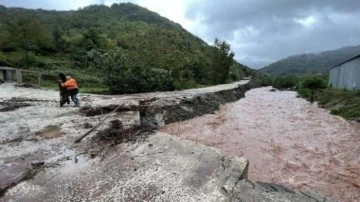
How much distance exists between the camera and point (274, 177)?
31.4 ft

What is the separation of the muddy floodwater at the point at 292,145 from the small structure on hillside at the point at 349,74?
43.7 feet

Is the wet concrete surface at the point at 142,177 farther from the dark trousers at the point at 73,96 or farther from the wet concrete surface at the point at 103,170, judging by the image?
the dark trousers at the point at 73,96

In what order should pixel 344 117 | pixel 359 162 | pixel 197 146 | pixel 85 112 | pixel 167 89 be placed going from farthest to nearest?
pixel 167 89 < pixel 344 117 < pixel 85 112 < pixel 359 162 < pixel 197 146

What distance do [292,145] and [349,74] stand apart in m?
25.6

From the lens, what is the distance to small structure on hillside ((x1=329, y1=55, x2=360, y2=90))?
106 feet

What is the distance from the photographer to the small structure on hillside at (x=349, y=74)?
106 ft

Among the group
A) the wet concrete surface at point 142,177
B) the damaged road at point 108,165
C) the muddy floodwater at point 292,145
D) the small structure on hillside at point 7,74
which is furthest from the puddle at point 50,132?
the small structure on hillside at point 7,74

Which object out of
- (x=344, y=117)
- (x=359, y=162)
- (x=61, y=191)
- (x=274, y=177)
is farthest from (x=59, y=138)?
(x=344, y=117)

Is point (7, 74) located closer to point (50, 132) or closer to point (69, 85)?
point (69, 85)

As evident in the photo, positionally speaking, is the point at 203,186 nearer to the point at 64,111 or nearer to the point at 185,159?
the point at 185,159

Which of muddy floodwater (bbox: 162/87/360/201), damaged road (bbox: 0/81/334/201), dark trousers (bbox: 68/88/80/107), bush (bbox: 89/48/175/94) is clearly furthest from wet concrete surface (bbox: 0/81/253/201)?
bush (bbox: 89/48/175/94)

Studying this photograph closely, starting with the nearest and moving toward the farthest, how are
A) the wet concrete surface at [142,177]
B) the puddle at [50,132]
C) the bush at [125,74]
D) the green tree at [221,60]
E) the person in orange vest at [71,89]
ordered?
the wet concrete surface at [142,177] → the puddle at [50,132] → the person in orange vest at [71,89] → the bush at [125,74] → the green tree at [221,60]

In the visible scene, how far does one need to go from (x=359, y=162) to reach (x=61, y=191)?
9.12 metres

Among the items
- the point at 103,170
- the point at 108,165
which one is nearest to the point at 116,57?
the point at 108,165
